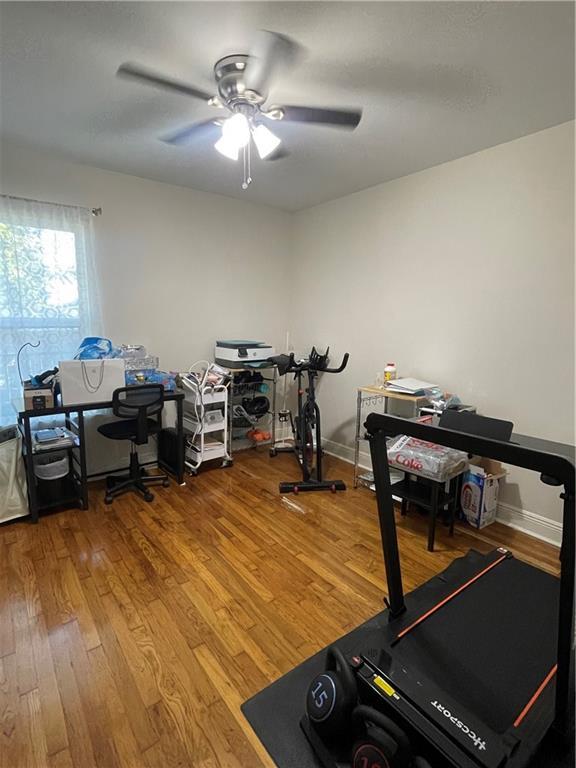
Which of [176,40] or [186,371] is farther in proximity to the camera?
[186,371]

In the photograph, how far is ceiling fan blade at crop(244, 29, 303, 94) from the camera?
1.65 m

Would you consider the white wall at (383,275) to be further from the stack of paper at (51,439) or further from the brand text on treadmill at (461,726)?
the brand text on treadmill at (461,726)

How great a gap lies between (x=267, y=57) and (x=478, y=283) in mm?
1999

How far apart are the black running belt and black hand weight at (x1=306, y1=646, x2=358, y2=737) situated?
28cm

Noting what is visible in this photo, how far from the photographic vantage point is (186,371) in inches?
156

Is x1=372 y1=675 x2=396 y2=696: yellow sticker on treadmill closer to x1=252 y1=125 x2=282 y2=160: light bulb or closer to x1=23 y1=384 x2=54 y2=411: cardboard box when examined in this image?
x1=252 y1=125 x2=282 y2=160: light bulb

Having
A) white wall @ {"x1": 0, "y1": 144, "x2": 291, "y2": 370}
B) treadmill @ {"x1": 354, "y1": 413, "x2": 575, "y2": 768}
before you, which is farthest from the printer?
treadmill @ {"x1": 354, "y1": 413, "x2": 575, "y2": 768}

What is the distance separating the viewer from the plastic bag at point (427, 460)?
8.23 feet

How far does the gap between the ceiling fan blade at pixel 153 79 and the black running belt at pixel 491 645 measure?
2.44 meters

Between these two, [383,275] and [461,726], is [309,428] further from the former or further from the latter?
[461,726]

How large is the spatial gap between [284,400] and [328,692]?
377cm

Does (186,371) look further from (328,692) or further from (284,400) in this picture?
(328,692)

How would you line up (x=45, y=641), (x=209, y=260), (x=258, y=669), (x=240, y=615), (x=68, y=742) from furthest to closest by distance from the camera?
(x=209, y=260) → (x=240, y=615) → (x=45, y=641) → (x=258, y=669) → (x=68, y=742)

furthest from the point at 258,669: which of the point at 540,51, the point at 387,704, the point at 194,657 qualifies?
the point at 540,51
